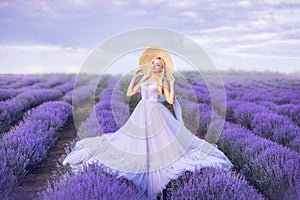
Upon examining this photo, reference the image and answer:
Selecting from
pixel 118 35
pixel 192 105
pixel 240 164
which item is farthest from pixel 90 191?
pixel 192 105

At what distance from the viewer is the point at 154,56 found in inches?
124

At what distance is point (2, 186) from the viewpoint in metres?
2.42

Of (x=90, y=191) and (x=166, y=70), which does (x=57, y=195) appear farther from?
(x=166, y=70)

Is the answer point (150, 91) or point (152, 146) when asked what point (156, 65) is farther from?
point (152, 146)

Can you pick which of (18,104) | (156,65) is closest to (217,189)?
(156,65)

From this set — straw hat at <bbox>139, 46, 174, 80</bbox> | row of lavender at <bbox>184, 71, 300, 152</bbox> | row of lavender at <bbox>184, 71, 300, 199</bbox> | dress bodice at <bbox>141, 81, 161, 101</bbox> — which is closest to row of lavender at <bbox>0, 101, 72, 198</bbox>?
dress bodice at <bbox>141, 81, 161, 101</bbox>

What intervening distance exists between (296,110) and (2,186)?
4.86 metres

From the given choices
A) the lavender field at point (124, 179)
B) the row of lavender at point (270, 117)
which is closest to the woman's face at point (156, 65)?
the lavender field at point (124, 179)

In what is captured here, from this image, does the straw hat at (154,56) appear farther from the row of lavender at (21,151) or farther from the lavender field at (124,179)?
the row of lavender at (21,151)

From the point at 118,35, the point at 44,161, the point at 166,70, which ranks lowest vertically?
the point at 44,161

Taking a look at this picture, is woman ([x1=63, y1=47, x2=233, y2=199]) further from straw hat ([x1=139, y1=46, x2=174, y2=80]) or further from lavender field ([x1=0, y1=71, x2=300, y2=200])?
lavender field ([x1=0, y1=71, x2=300, y2=200])

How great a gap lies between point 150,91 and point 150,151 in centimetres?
53

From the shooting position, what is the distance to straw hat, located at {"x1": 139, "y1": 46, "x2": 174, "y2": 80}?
311cm

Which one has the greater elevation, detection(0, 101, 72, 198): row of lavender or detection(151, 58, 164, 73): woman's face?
detection(151, 58, 164, 73): woman's face
